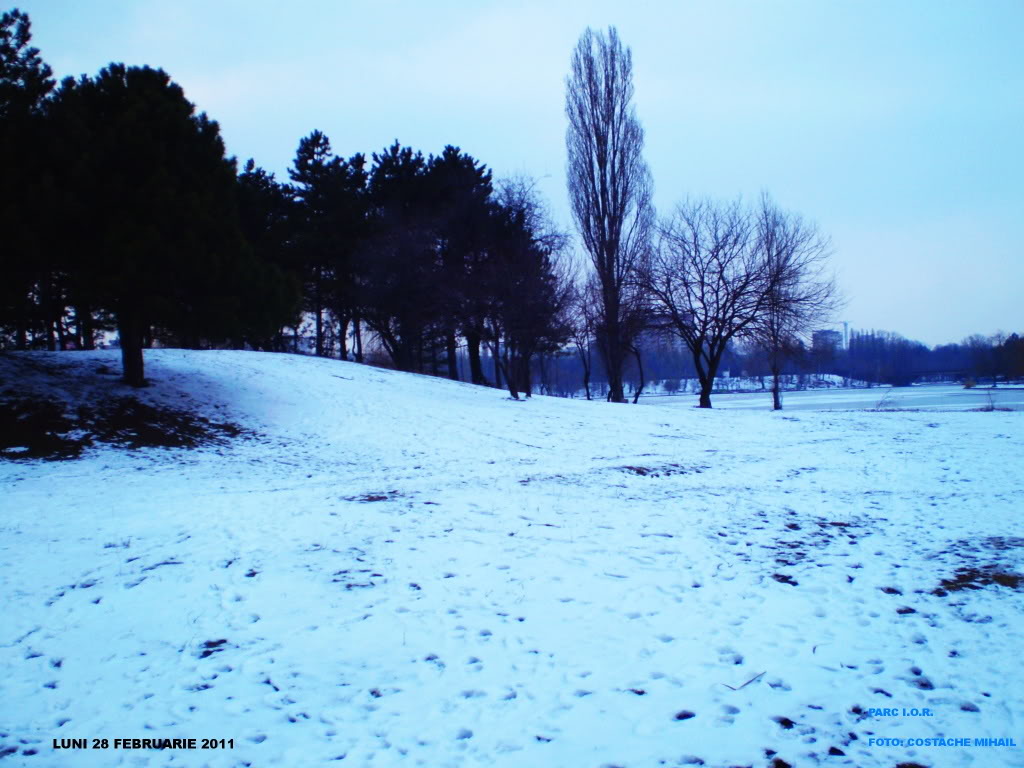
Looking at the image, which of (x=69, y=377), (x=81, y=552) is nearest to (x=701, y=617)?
(x=81, y=552)

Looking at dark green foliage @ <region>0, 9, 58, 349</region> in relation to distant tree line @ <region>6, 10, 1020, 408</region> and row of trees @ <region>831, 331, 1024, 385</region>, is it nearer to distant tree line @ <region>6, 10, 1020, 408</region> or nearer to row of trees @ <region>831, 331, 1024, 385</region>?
distant tree line @ <region>6, 10, 1020, 408</region>

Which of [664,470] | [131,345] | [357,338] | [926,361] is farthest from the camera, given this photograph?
[926,361]

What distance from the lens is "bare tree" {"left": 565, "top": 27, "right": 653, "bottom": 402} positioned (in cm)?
2942

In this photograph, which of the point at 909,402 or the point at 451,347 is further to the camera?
the point at 909,402

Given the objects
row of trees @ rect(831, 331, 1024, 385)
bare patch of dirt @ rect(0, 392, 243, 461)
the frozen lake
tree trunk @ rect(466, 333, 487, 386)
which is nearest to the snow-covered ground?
bare patch of dirt @ rect(0, 392, 243, 461)

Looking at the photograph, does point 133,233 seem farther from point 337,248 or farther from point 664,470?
point 337,248

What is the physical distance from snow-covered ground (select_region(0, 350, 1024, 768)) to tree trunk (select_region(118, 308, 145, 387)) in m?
5.34

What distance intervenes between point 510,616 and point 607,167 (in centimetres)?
2872

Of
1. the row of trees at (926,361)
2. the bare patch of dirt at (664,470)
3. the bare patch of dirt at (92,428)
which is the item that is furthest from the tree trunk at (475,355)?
the row of trees at (926,361)

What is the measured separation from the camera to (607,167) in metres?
29.5

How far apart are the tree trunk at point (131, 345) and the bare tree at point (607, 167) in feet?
70.5

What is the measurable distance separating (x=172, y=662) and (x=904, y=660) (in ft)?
19.1

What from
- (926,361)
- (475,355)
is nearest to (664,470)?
(475,355)

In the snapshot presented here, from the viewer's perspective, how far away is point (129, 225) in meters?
13.4
